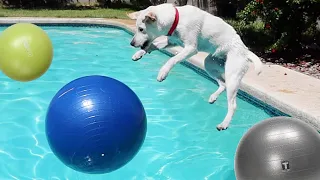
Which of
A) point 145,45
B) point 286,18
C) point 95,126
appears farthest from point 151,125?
point 286,18

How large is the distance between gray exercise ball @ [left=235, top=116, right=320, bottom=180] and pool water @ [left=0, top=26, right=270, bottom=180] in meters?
2.57

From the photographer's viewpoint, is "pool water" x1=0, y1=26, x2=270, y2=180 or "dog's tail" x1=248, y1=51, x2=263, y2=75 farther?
"pool water" x1=0, y1=26, x2=270, y2=180

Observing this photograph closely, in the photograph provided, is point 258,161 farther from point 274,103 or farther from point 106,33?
point 106,33

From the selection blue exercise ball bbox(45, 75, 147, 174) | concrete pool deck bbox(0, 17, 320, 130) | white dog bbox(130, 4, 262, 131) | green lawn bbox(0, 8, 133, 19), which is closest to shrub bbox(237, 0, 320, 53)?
concrete pool deck bbox(0, 17, 320, 130)

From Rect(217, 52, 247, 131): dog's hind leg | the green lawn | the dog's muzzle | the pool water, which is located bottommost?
the green lawn

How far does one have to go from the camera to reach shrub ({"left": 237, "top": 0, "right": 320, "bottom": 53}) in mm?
11469

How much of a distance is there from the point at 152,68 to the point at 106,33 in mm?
5224

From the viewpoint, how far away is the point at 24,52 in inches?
229

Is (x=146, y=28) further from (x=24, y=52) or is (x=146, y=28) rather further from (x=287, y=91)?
(x=287, y=91)

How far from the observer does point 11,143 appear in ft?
24.8

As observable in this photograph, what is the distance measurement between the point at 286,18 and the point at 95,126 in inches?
342

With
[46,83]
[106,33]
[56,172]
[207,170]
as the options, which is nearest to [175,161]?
[207,170]

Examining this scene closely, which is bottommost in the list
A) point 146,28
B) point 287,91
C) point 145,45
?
point 287,91

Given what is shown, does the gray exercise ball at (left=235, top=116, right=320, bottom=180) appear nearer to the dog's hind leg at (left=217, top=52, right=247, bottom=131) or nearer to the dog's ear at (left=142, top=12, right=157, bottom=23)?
the dog's hind leg at (left=217, top=52, right=247, bottom=131)
